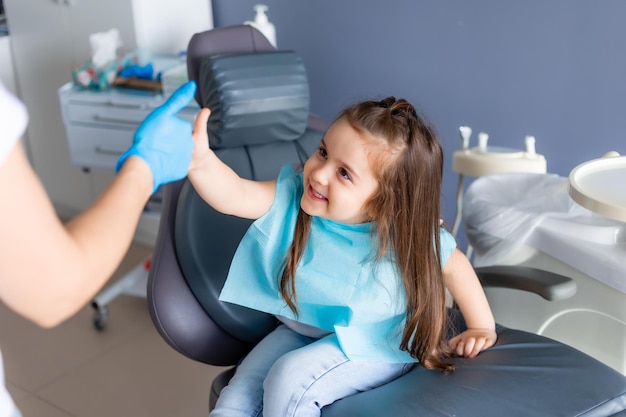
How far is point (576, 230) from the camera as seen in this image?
142 centimetres

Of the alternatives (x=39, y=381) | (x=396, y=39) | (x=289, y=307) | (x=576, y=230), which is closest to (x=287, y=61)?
(x=289, y=307)

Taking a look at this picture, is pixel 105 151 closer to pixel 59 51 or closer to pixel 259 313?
pixel 59 51

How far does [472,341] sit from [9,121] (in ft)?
2.96

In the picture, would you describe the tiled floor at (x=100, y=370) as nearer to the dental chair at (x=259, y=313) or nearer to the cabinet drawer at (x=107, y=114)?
the cabinet drawer at (x=107, y=114)

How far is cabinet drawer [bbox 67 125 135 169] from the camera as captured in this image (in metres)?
2.67

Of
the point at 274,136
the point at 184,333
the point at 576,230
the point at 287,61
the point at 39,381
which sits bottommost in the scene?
the point at 39,381

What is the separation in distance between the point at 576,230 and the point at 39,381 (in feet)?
5.24

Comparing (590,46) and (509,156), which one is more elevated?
(590,46)

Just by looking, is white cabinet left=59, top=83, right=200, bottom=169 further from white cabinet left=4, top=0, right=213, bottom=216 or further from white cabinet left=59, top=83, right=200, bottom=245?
white cabinet left=4, top=0, right=213, bottom=216

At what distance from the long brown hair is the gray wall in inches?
42.4

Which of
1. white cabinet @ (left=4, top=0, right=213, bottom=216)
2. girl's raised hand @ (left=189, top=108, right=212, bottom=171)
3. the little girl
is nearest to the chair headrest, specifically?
the little girl

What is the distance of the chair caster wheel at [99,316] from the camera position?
101 inches

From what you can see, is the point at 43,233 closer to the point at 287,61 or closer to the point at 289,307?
the point at 289,307

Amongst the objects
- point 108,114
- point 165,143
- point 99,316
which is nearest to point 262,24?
point 108,114
